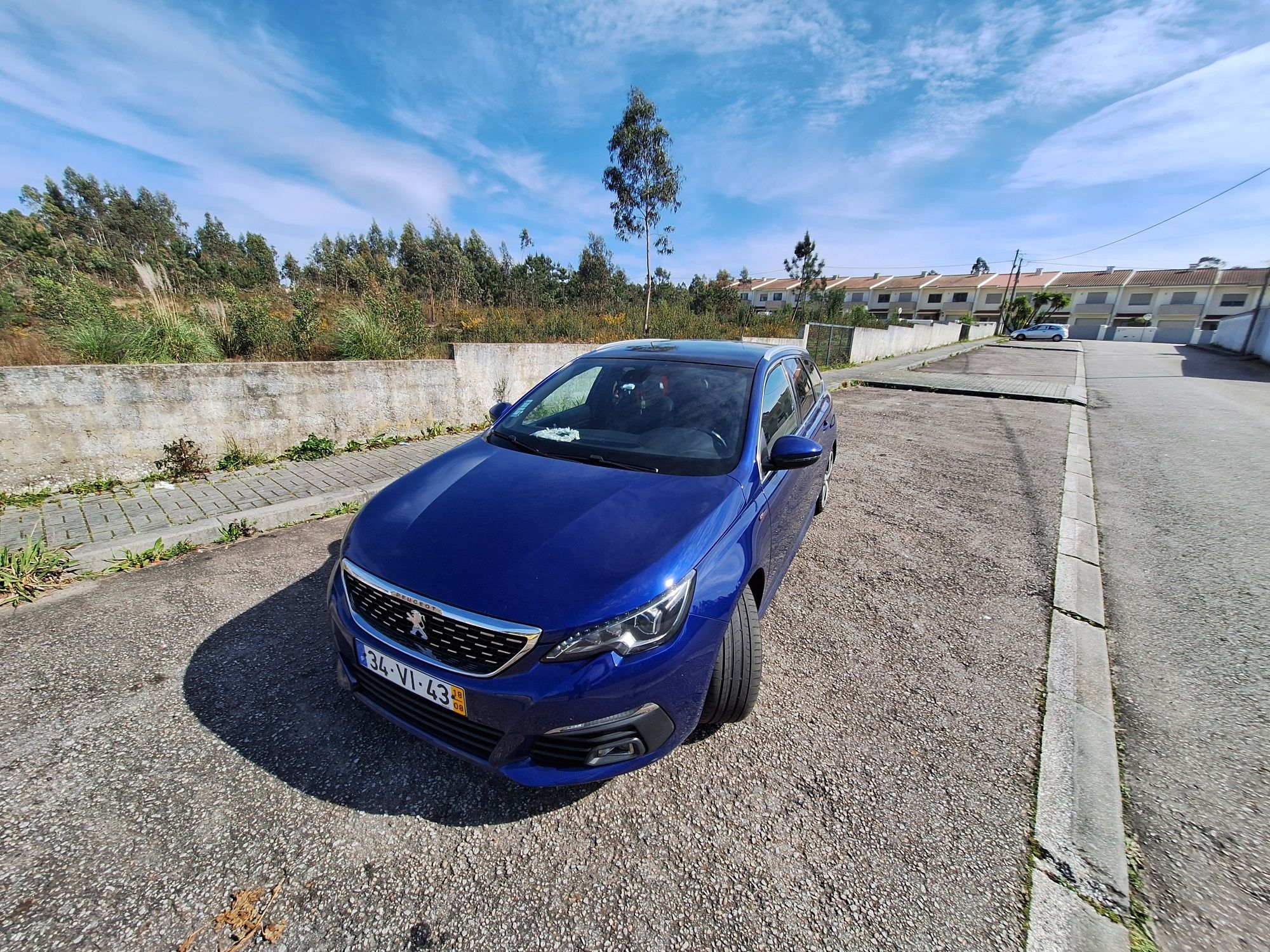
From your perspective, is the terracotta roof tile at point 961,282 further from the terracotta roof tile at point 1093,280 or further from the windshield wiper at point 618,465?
the windshield wiper at point 618,465

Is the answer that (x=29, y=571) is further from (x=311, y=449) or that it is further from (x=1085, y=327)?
(x=1085, y=327)

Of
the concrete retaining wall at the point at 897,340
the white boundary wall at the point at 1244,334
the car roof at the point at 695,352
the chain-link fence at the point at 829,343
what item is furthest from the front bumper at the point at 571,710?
the white boundary wall at the point at 1244,334

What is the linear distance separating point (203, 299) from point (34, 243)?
8.03 m

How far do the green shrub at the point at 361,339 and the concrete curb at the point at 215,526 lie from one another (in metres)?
2.47

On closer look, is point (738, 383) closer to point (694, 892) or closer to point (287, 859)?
point (694, 892)

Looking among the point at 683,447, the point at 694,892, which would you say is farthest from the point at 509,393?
→ the point at 694,892

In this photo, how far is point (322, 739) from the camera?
198cm

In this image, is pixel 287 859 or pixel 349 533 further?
pixel 349 533

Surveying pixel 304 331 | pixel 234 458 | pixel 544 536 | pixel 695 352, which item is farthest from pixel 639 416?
pixel 304 331

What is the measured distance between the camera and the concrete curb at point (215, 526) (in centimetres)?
316

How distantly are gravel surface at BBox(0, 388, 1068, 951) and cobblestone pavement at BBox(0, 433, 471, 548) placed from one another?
0.81 metres

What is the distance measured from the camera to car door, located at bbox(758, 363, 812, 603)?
2.37 meters

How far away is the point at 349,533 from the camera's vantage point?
6.71 ft

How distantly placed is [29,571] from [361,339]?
3948 mm
